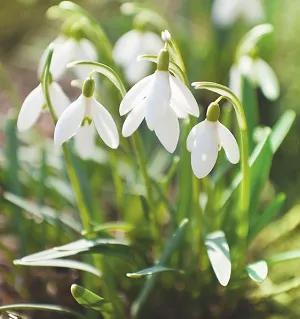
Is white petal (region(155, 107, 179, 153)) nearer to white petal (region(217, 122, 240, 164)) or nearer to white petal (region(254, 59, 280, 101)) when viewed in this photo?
white petal (region(217, 122, 240, 164))

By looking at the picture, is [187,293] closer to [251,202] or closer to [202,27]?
[251,202]

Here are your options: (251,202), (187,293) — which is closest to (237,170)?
(251,202)

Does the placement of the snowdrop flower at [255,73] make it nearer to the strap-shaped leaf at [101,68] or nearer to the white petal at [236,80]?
the white petal at [236,80]

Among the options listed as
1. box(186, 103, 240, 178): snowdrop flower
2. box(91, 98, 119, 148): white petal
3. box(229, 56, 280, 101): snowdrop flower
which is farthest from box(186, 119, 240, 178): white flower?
box(229, 56, 280, 101): snowdrop flower

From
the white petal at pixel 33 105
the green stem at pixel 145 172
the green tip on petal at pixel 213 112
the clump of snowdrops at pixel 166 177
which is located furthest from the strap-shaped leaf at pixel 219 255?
the white petal at pixel 33 105

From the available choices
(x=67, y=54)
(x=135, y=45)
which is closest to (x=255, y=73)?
(x=135, y=45)

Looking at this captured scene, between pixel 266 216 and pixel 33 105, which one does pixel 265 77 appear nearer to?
pixel 266 216

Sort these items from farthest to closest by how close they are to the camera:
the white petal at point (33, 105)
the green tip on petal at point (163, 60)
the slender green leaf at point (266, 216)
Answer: the slender green leaf at point (266, 216) → the white petal at point (33, 105) → the green tip on petal at point (163, 60)
